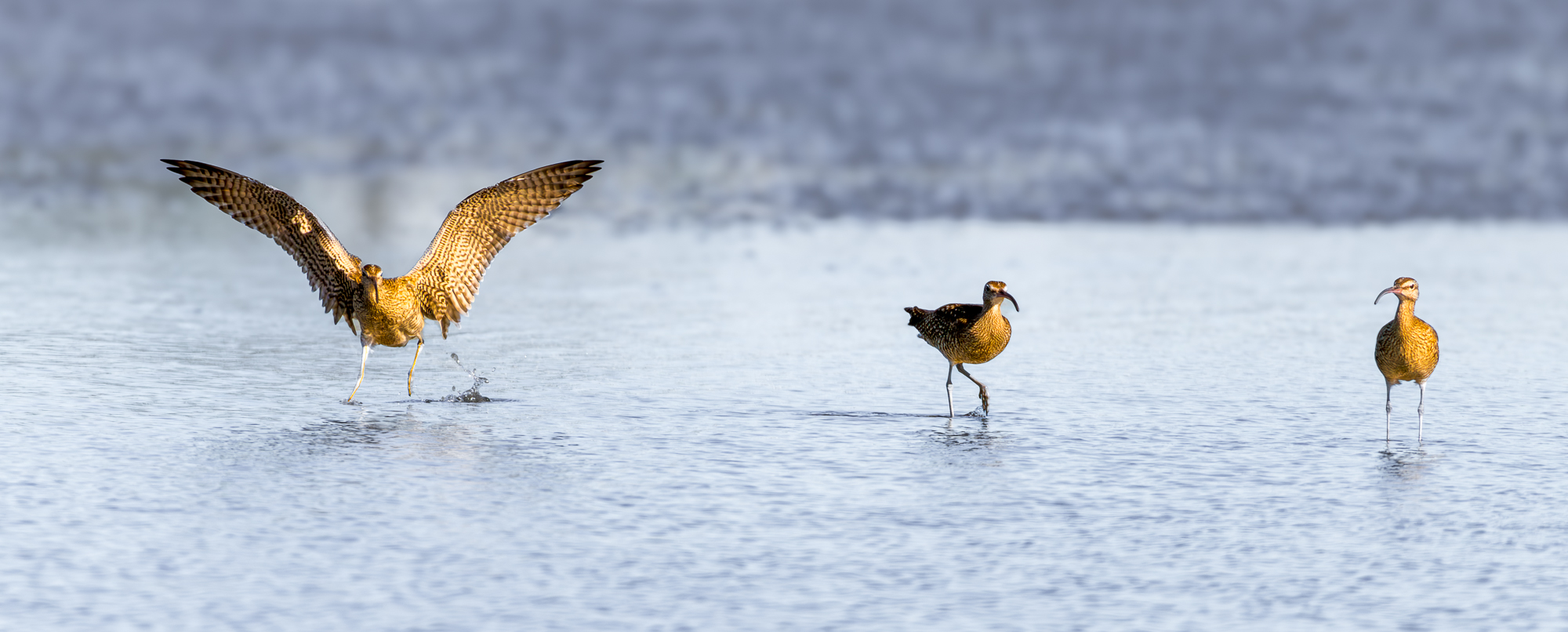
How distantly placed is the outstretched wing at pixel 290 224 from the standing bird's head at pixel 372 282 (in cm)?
25

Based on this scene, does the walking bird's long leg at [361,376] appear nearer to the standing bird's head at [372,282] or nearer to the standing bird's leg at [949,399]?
the standing bird's head at [372,282]

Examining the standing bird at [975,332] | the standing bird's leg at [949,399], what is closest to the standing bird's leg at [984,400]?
the standing bird at [975,332]

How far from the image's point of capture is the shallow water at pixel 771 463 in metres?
5.96

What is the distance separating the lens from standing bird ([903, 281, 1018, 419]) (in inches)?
400

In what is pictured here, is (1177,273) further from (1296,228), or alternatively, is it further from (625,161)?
(625,161)

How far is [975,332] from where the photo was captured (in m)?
10.2

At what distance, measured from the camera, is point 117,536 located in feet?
21.6

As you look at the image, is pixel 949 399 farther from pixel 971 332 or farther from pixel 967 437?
pixel 967 437

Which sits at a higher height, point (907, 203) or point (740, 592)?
point (907, 203)

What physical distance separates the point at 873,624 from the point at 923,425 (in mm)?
3859

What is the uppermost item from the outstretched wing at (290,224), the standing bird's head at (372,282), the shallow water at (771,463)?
the outstretched wing at (290,224)

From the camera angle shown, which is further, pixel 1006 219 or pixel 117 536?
pixel 1006 219

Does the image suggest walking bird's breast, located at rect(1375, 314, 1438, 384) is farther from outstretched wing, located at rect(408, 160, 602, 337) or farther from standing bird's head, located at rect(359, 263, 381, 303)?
standing bird's head, located at rect(359, 263, 381, 303)

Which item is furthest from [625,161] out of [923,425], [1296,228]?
[923,425]
